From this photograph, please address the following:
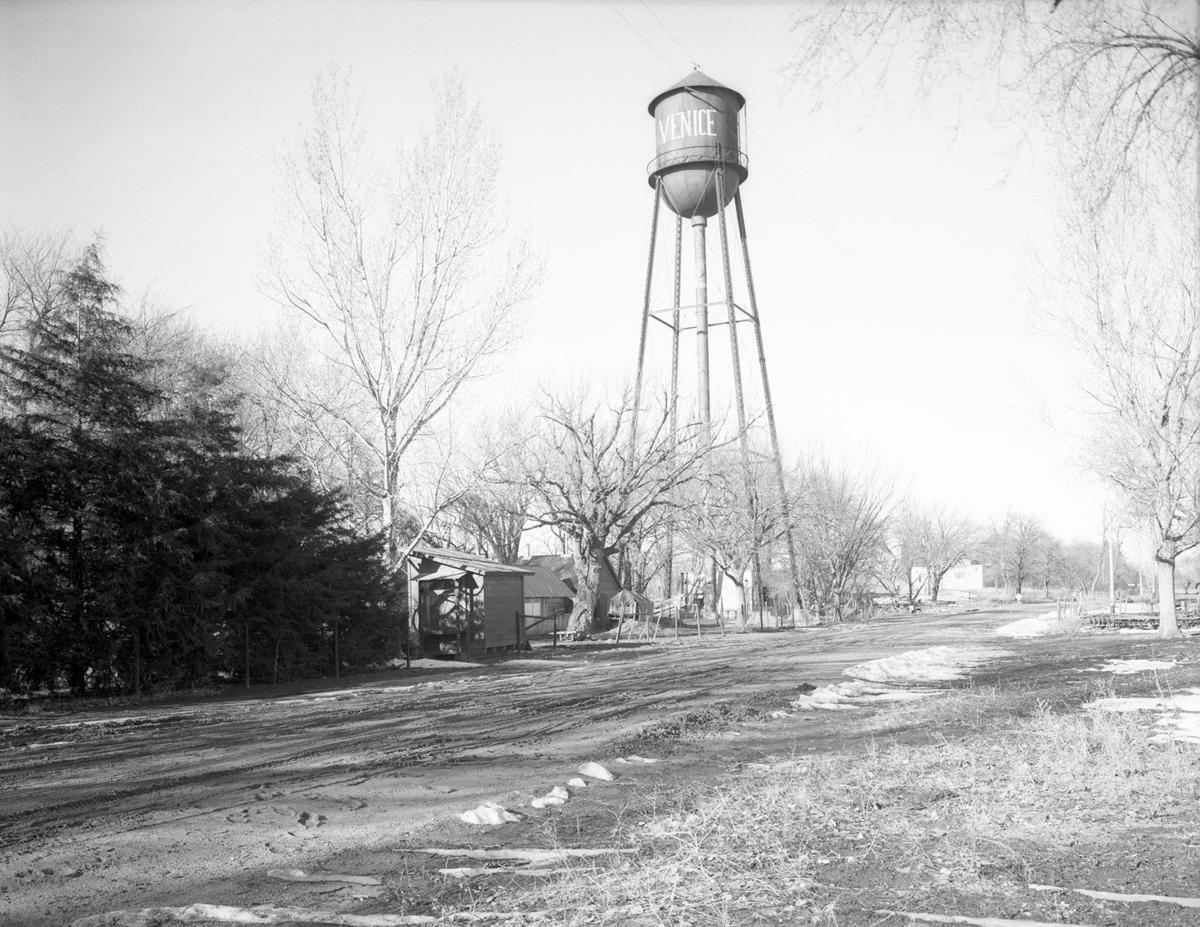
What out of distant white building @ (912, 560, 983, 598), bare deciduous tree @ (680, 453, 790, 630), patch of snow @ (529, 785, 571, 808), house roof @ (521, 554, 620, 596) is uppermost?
bare deciduous tree @ (680, 453, 790, 630)

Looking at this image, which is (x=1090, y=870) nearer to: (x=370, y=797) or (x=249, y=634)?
(x=370, y=797)

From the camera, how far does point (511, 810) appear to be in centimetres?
646

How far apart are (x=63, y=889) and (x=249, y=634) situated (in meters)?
12.3

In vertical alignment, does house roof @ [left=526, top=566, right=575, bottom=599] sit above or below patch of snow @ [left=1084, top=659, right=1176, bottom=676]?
above

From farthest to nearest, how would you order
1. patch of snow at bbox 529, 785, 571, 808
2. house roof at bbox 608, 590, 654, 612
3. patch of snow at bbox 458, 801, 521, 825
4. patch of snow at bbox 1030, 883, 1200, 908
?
house roof at bbox 608, 590, 654, 612, patch of snow at bbox 529, 785, 571, 808, patch of snow at bbox 458, 801, 521, 825, patch of snow at bbox 1030, 883, 1200, 908

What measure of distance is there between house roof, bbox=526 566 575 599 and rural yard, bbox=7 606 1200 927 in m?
31.1

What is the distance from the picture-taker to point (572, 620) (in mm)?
31281

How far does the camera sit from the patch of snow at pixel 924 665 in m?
15.6

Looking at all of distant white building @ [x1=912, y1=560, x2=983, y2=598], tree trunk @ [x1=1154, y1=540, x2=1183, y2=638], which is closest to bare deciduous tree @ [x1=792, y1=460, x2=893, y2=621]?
tree trunk @ [x1=1154, y1=540, x2=1183, y2=638]

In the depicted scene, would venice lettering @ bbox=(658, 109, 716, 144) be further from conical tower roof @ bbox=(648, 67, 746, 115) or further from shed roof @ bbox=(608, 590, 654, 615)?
shed roof @ bbox=(608, 590, 654, 615)

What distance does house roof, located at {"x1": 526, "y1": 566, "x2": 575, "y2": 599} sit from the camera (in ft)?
147

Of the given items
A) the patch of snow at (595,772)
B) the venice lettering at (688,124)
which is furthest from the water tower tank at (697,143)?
the patch of snow at (595,772)

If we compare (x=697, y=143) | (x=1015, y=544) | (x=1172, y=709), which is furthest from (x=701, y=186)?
(x=1015, y=544)

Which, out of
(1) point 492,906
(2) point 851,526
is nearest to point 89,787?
(1) point 492,906
